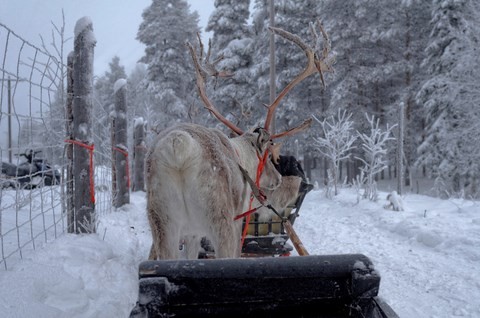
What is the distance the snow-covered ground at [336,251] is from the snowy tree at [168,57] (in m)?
15.2

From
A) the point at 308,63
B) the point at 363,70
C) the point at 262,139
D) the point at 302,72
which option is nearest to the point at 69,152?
the point at 262,139

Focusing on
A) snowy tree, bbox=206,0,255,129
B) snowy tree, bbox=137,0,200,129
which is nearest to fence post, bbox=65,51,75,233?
snowy tree, bbox=206,0,255,129

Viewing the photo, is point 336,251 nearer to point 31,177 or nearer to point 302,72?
point 302,72

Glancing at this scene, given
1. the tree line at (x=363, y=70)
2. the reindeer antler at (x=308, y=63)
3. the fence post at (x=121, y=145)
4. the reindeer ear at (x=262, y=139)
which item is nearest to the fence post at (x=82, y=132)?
the reindeer ear at (x=262, y=139)

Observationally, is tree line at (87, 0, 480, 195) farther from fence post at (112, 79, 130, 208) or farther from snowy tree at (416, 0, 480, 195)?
fence post at (112, 79, 130, 208)

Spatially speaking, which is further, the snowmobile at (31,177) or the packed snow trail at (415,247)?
the packed snow trail at (415,247)

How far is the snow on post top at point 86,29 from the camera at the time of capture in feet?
13.0

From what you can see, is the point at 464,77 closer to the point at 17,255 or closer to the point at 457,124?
the point at 457,124

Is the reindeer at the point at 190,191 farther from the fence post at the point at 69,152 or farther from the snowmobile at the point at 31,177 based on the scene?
the fence post at the point at 69,152

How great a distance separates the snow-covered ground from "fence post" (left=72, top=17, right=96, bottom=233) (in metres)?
0.28

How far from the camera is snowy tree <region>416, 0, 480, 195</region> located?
47.7 feet

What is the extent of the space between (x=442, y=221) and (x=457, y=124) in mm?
12492

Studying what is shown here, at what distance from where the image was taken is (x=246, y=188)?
3.08 meters

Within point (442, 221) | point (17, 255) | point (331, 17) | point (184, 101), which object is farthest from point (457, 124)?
point (17, 255)
